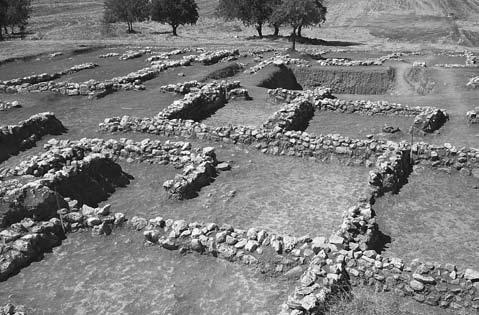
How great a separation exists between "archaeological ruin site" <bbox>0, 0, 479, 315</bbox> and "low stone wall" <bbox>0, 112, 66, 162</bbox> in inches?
2.7

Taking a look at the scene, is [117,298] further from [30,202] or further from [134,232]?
[30,202]

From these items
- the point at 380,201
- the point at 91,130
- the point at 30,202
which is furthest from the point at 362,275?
the point at 91,130

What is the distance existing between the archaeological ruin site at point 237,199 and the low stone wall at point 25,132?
68 mm

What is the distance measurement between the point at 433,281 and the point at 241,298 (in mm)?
3998

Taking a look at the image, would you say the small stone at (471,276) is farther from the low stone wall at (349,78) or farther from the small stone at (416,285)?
the low stone wall at (349,78)

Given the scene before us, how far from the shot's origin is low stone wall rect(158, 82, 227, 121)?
900 inches

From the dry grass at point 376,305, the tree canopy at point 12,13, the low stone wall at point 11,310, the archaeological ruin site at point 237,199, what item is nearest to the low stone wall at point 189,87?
the archaeological ruin site at point 237,199

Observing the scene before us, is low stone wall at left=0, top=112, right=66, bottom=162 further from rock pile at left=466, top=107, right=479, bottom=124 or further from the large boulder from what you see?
rock pile at left=466, top=107, right=479, bottom=124

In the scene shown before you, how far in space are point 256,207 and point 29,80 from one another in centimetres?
2461

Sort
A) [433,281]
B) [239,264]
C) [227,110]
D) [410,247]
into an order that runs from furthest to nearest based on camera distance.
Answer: [227,110] < [410,247] < [239,264] < [433,281]

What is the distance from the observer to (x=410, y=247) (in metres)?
12.1

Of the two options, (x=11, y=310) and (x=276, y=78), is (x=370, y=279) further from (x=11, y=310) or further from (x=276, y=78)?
(x=276, y=78)

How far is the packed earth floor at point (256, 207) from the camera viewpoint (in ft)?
32.1

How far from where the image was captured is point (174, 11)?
5766cm
